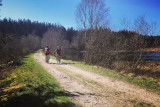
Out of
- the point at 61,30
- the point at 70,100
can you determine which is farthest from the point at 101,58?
the point at 61,30

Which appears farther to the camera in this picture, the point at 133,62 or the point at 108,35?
the point at 108,35

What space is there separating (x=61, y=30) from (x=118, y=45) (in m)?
21.3

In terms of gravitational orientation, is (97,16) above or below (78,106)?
above

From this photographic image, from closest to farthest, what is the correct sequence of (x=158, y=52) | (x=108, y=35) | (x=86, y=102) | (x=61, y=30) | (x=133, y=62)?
(x=86, y=102)
(x=158, y=52)
(x=133, y=62)
(x=108, y=35)
(x=61, y=30)

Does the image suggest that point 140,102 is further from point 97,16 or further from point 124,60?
point 97,16

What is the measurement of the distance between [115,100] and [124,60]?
8.83 meters

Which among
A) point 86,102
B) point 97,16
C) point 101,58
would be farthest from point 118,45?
point 86,102

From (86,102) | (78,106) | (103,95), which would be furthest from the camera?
(103,95)

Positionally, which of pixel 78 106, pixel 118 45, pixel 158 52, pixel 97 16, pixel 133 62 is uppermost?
pixel 97 16

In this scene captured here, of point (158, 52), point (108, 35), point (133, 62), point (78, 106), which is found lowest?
point (78, 106)

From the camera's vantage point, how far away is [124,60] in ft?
37.7

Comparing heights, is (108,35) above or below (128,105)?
above

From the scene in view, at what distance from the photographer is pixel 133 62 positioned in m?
10.3

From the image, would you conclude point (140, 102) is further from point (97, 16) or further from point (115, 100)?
point (97, 16)
